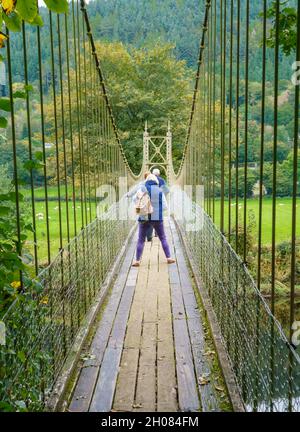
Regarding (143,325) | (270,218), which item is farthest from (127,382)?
(270,218)

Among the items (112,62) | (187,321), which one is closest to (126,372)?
(187,321)

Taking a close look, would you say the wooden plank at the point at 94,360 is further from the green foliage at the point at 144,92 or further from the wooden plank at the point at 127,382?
the green foliage at the point at 144,92

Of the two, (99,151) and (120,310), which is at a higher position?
(99,151)

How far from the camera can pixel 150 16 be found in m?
42.0

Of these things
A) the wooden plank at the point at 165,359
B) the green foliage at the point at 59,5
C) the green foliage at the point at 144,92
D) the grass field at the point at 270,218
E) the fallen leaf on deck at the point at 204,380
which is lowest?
the grass field at the point at 270,218

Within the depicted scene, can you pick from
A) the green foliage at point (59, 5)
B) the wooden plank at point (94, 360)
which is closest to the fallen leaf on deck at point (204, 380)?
the wooden plank at point (94, 360)

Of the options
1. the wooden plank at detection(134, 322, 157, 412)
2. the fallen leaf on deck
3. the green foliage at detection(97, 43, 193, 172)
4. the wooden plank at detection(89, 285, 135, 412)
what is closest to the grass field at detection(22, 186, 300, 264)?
the green foliage at detection(97, 43, 193, 172)

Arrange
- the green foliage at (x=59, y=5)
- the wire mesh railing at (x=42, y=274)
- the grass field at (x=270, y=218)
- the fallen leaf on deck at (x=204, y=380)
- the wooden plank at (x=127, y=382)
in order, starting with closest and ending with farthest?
the green foliage at (x=59, y=5), the wire mesh railing at (x=42, y=274), the wooden plank at (x=127, y=382), the fallen leaf on deck at (x=204, y=380), the grass field at (x=270, y=218)

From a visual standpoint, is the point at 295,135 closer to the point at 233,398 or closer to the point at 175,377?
the point at 233,398

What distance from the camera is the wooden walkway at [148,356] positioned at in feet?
6.84

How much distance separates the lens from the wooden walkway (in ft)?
6.84

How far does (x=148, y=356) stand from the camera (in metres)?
2.60

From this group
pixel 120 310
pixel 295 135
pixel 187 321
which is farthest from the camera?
pixel 120 310

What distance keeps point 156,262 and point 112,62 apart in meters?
16.3
